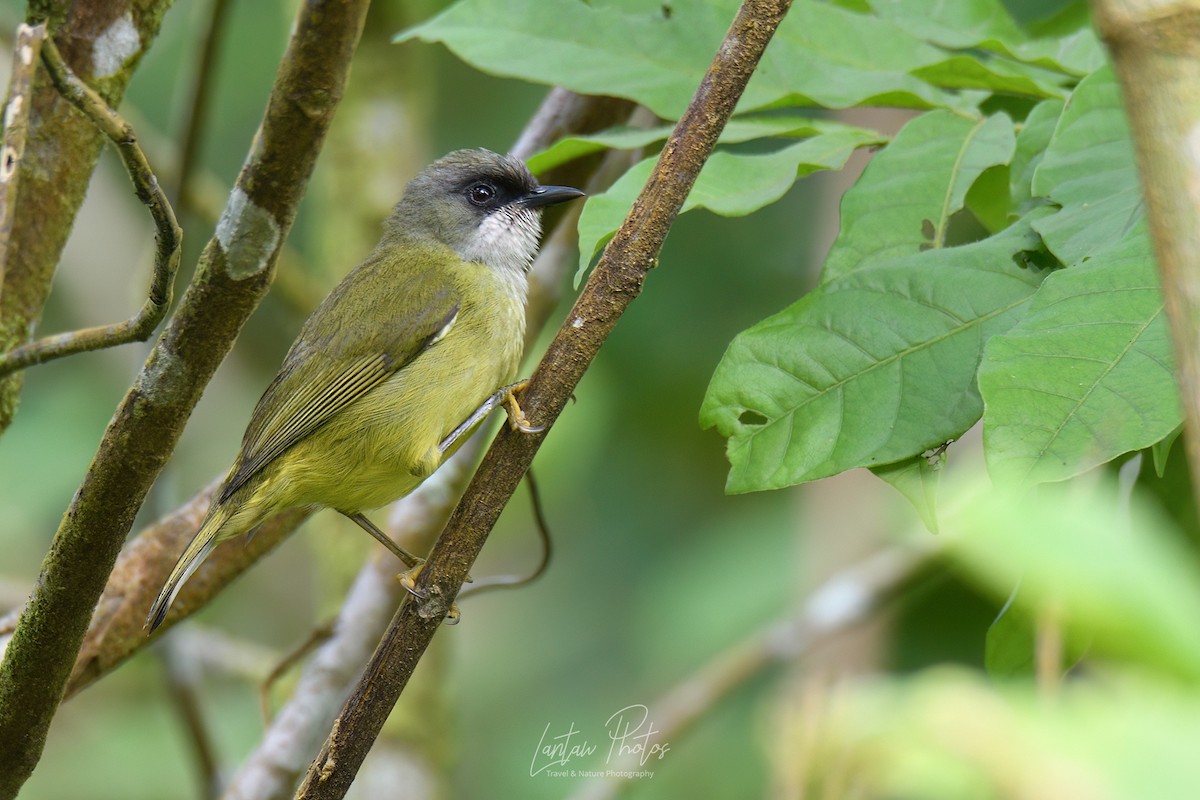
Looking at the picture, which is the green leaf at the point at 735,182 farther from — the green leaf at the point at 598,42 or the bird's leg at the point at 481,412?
the bird's leg at the point at 481,412

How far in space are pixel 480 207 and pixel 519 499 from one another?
2.22m

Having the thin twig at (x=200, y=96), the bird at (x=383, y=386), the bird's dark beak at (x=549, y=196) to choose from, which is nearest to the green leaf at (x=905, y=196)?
the bird at (x=383, y=386)

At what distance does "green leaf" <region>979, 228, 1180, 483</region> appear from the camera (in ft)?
5.81

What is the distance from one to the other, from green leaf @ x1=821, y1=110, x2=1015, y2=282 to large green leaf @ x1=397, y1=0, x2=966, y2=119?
0.16 meters

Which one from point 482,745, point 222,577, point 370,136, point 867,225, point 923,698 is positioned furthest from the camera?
point 482,745

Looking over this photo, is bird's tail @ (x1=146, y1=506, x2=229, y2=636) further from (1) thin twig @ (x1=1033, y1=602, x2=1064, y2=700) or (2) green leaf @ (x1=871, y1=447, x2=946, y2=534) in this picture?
(1) thin twig @ (x1=1033, y1=602, x2=1064, y2=700)

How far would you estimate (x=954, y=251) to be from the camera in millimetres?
2207

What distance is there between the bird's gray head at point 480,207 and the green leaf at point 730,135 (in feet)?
2.92

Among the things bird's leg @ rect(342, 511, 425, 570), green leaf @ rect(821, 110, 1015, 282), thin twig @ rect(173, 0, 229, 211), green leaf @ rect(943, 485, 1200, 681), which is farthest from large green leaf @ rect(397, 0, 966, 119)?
green leaf @ rect(943, 485, 1200, 681)

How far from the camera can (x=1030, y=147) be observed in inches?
93.4

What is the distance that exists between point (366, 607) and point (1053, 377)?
2433mm

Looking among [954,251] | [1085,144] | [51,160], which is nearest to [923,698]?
[954,251]

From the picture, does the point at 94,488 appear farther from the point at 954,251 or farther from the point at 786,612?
the point at 786,612

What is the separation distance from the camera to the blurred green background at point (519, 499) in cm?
478
